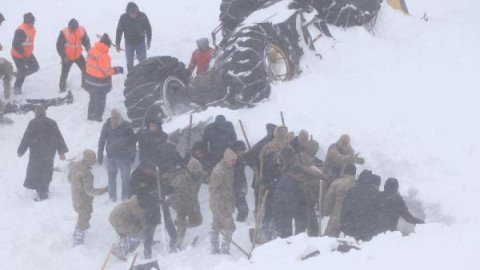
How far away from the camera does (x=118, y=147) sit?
11508 mm

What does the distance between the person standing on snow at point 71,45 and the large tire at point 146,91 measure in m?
1.52

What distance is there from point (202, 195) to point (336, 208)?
2636mm

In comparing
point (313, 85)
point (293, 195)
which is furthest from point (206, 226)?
point (313, 85)

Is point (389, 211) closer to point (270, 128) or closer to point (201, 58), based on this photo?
point (270, 128)

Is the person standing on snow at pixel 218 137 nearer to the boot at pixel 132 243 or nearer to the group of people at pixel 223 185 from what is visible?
the group of people at pixel 223 185

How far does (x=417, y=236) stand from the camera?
8.35 m

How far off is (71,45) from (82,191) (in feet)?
13.3

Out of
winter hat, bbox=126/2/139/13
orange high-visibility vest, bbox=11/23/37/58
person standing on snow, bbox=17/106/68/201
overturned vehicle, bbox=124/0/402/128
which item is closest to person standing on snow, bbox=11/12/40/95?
orange high-visibility vest, bbox=11/23/37/58

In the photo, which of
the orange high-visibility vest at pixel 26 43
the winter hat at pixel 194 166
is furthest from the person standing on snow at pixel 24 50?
the winter hat at pixel 194 166

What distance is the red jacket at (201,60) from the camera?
541 inches

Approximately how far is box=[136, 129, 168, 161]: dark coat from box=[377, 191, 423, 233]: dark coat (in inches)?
139

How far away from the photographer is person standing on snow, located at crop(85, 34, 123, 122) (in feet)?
42.2

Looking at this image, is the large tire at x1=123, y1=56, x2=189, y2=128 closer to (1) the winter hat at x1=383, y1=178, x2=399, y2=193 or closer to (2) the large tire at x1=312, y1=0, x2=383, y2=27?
(2) the large tire at x1=312, y1=0, x2=383, y2=27

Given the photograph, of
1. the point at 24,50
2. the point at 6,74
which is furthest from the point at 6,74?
the point at 24,50
